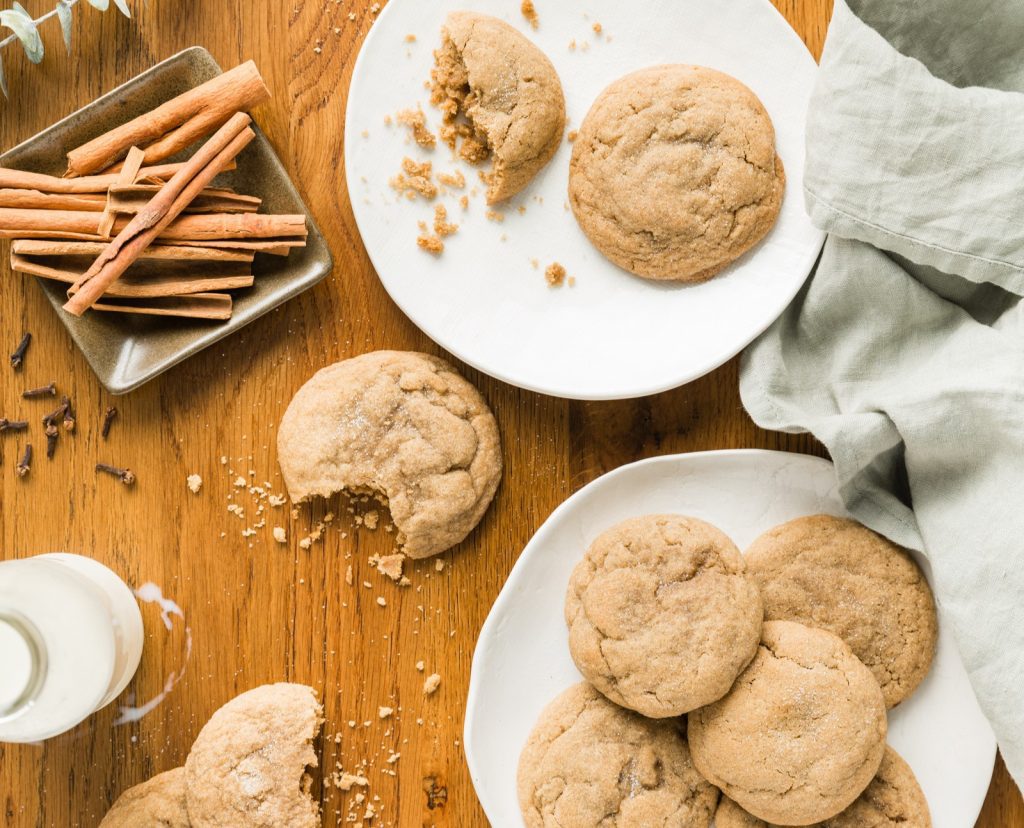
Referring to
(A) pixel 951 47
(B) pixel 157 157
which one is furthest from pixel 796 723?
(B) pixel 157 157

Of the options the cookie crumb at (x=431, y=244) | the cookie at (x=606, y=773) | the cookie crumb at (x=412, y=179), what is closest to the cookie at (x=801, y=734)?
the cookie at (x=606, y=773)

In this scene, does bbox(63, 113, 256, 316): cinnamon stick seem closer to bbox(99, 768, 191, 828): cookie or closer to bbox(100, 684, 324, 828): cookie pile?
bbox(100, 684, 324, 828): cookie pile

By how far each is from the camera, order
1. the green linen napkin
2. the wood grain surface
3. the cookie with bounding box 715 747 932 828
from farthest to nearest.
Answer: the wood grain surface → the cookie with bounding box 715 747 932 828 → the green linen napkin

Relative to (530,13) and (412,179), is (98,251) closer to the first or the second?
(412,179)

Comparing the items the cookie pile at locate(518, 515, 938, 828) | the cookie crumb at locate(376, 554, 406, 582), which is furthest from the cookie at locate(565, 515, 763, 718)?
the cookie crumb at locate(376, 554, 406, 582)

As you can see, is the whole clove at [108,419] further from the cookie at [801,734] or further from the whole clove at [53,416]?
the cookie at [801,734]

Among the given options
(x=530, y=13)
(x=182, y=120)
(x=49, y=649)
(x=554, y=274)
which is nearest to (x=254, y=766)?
(x=49, y=649)

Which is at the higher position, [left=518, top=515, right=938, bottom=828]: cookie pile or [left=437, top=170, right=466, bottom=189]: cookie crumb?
[left=437, top=170, right=466, bottom=189]: cookie crumb
